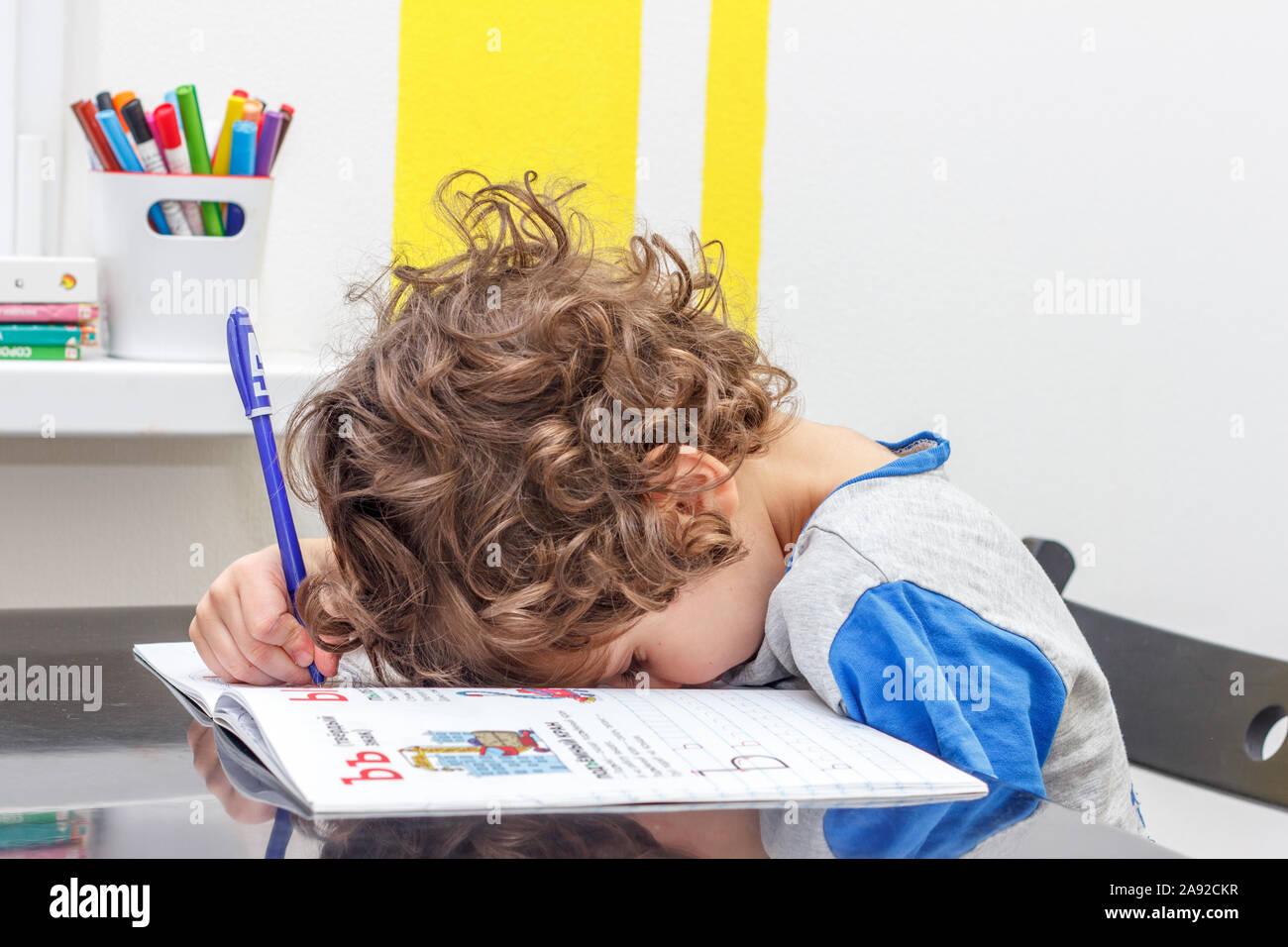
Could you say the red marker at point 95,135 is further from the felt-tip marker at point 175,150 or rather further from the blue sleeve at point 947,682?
the blue sleeve at point 947,682

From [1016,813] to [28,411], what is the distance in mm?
769

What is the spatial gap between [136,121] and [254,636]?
0.56 metres

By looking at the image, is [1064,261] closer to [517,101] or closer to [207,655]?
[517,101]

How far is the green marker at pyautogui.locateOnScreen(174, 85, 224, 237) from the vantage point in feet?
3.14

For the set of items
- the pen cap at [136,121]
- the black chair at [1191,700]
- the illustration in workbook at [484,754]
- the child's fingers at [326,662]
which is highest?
the pen cap at [136,121]

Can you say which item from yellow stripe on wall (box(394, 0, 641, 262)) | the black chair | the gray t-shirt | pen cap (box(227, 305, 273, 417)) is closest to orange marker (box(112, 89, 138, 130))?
yellow stripe on wall (box(394, 0, 641, 262))

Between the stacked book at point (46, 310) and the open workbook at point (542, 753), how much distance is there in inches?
18.9

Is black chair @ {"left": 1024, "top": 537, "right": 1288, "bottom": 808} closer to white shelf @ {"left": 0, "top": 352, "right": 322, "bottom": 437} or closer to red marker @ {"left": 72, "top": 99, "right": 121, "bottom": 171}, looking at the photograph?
white shelf @ {"left": 0, "top": 352, "right": 322, "bottom": 437}

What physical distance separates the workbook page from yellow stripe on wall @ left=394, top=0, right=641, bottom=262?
2.40 ft

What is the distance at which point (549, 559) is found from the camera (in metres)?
0.58

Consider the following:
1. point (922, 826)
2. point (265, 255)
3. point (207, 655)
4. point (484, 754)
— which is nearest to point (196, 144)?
point (265, 255)

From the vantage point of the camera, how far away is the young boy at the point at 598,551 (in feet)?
1.82

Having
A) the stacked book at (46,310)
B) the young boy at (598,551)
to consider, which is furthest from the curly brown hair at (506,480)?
the stacked book at (46,310)
